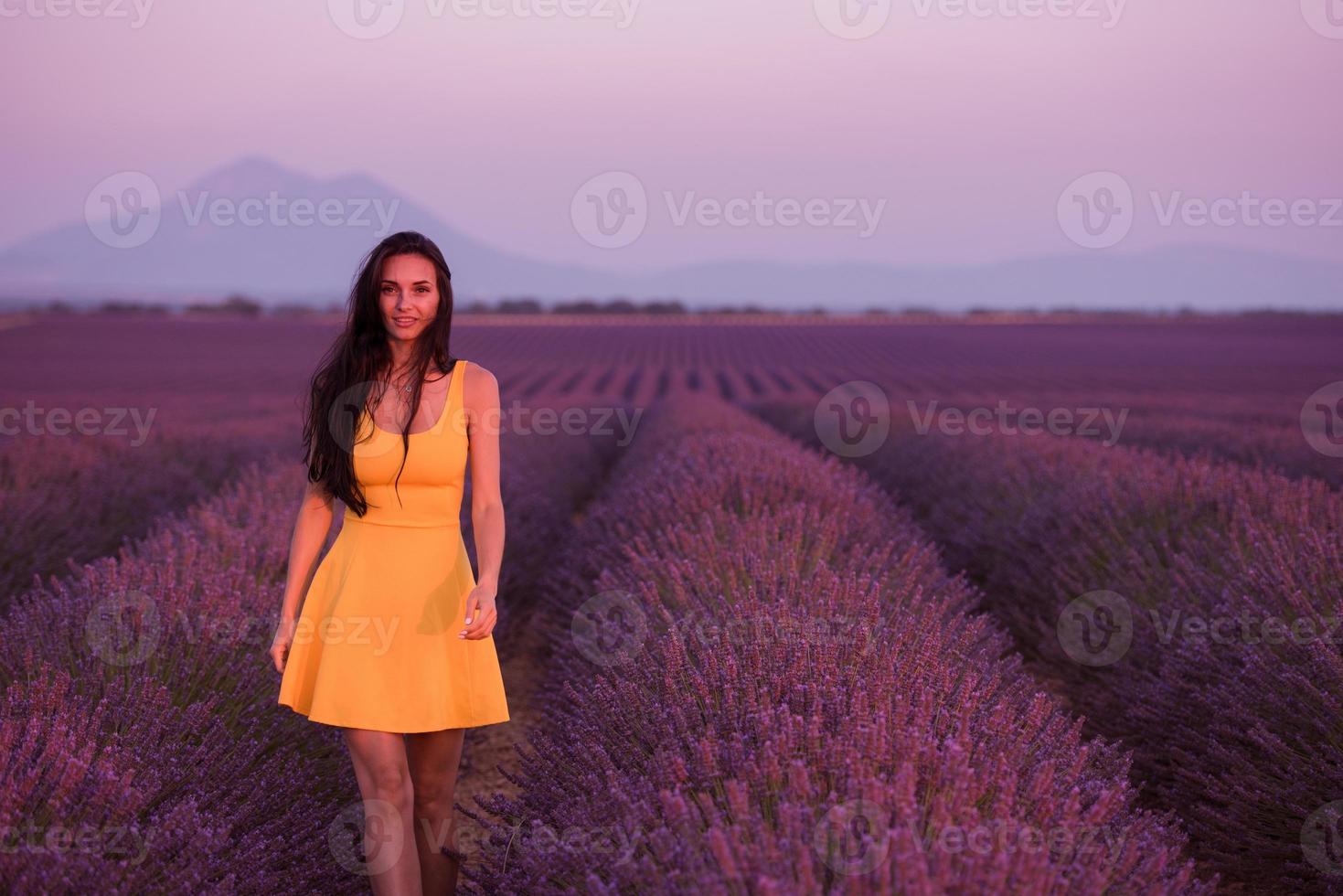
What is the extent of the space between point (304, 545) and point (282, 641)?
23 centimetres

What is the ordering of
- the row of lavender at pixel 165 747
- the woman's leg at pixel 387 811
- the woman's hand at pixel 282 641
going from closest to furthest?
the row of lavender at pixel 165 747 < the woman's leg at pixel 387 811 < the woman's hand at pixel 282 641

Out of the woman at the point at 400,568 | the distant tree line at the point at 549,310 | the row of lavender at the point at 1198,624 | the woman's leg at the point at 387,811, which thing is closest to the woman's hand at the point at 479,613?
the woman at the point at 400,568

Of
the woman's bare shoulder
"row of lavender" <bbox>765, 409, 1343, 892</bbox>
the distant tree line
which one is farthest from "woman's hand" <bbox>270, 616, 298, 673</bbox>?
the distant tree line

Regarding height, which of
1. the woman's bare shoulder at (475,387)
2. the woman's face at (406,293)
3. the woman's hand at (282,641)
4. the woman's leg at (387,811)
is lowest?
the woman's leg at (387,811)

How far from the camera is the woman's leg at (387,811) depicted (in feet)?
6.64

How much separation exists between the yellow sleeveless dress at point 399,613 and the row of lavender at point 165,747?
0.30 meters

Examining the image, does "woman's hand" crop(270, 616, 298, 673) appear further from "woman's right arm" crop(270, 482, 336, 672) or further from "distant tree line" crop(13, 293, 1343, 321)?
"distant tree line" crop(13, 293, 1343, 321)

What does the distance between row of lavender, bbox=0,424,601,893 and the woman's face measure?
1.01 m

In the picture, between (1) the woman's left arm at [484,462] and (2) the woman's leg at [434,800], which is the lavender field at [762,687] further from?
(1) the woman's left arm at [484,462]

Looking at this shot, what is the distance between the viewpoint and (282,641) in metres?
2.15

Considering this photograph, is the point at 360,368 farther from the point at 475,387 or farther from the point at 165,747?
the point at 165,747

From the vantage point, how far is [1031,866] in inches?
52.5

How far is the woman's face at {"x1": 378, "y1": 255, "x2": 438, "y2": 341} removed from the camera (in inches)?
86.0

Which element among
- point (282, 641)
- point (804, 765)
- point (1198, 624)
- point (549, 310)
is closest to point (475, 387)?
point (282, 641)
